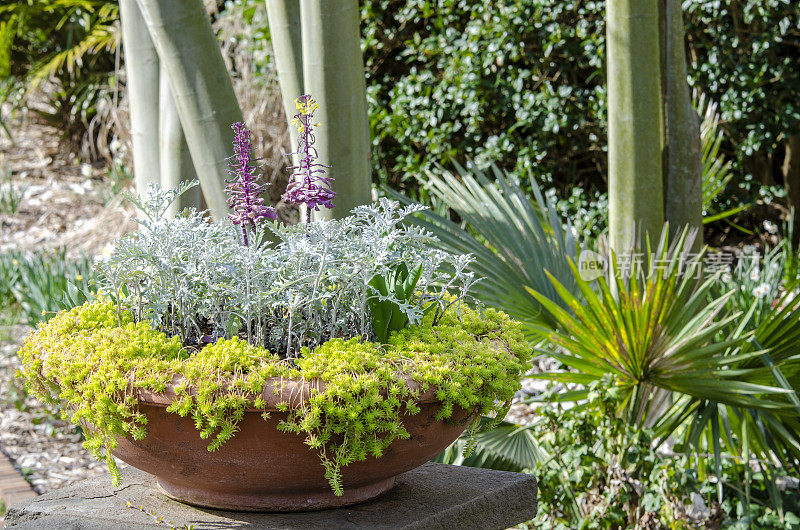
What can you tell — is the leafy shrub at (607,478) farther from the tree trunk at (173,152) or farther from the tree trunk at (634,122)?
the tree trunk at (173,152)

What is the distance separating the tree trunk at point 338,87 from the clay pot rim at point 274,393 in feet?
2.58

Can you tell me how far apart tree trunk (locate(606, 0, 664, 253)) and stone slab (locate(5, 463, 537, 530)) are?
5.03 feet

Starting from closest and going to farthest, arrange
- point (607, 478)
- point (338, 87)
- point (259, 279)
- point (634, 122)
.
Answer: point (259, 279)
point (338, 87)
point (607, 478)
point (634, 122)

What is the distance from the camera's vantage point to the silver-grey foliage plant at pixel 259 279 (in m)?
1.37

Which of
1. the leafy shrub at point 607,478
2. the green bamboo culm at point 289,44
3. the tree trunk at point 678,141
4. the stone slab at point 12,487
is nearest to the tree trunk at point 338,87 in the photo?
the green bamboo culm at point 289,44

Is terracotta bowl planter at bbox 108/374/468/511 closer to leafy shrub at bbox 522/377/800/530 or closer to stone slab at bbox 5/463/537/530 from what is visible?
stone slab at bbox 5/463/537/530

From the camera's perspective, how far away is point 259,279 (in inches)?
54.0

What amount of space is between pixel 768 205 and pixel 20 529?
5145 mm

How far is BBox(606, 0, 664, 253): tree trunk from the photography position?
2.84 m

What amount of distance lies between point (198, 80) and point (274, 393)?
1.12 m

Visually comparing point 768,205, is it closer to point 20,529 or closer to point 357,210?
point 357,210

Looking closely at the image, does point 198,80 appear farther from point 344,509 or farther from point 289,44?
point 344,509

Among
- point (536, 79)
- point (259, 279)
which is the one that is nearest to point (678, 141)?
point (536, 79)

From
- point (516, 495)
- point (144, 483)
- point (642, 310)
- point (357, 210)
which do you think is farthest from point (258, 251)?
point (642, 310)
